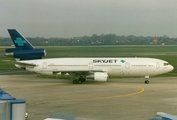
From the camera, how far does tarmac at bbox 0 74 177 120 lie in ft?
72.5

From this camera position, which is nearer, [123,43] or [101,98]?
[101,98]

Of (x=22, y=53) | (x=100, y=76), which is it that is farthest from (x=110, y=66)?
(x=22, y=53)

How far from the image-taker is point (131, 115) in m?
21.5

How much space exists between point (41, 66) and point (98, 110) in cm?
1890

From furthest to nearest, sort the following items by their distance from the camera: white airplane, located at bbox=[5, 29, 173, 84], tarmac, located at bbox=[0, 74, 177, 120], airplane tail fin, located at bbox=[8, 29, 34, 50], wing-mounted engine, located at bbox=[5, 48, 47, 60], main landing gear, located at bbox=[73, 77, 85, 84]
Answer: airplane tail fin, located at bbox=[8, 29, 34, 50], wing-mounted engine, located at bbox=[5, 48, 47, 60], main landing gear, located at bbox=[73, 77, 85, 84], white airplane, located at bbox=[5, 29, 173, 84], tarmac, located at bbox=[0, 74, 177, 120]

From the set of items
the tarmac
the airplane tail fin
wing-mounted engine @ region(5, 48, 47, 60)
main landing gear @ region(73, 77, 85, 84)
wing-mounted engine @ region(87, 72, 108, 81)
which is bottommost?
the tarmac

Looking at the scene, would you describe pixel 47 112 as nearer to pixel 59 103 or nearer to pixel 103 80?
pixel 59 103

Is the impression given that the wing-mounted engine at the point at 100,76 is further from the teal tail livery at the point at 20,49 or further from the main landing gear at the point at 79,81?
the teal tail livery at the point at 20,49

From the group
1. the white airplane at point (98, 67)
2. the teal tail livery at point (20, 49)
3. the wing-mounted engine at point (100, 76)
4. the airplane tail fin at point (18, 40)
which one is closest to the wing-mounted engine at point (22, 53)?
the teal tail livery at point (20, 49)

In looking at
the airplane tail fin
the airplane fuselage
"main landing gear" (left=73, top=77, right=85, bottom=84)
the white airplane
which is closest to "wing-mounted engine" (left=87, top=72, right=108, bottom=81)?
the white airplane

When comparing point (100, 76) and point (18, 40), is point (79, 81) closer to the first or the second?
point (100, 76)

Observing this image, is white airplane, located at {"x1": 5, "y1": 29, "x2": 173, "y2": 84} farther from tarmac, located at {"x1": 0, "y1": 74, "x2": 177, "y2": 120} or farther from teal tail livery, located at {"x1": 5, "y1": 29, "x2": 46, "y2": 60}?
tarmac, located at {"x1": 0, "y1": 74, "x2": 177, "y2": 120}

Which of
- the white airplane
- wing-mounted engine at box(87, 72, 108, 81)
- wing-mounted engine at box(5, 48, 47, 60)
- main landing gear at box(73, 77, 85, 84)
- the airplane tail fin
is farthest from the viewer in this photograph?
the airplane tail fin

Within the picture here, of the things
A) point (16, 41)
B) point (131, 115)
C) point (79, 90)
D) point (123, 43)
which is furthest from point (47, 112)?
point (123, 43)
